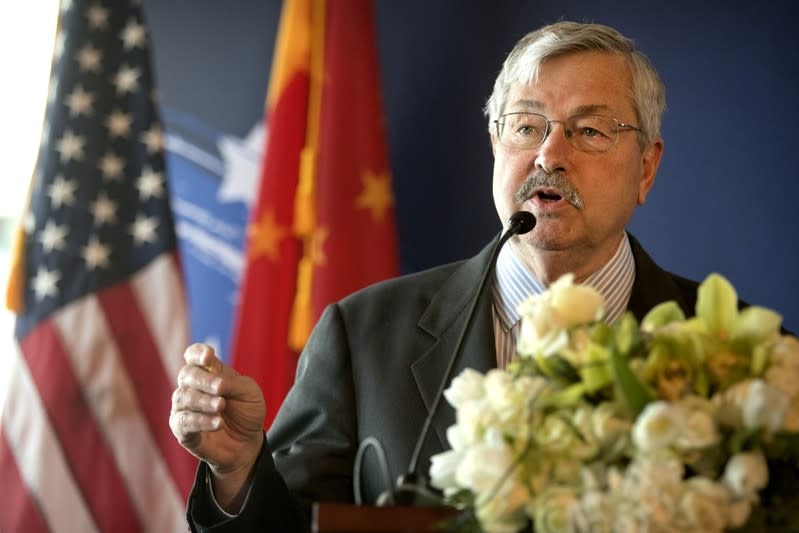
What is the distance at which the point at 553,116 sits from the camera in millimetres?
2018

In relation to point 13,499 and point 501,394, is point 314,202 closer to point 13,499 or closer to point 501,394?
point 13,499

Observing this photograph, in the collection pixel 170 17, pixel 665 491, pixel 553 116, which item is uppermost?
pixel 170 17

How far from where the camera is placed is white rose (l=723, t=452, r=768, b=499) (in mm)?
1014

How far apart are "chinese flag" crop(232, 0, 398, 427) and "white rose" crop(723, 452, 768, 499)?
7.48 feet

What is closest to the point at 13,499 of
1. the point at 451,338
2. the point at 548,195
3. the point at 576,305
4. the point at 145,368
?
the point at 145,368

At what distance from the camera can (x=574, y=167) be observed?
6.56 ft

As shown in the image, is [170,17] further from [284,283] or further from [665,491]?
[665,491]

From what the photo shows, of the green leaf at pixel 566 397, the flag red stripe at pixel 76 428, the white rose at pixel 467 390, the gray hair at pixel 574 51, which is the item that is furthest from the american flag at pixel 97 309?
the green leaf at pixel 566 397

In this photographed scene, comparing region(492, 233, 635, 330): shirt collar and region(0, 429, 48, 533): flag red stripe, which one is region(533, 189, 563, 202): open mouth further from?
region(0, 429, 48, 533): flag red stripe

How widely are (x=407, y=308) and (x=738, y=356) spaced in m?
1.05

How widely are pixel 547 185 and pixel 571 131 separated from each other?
131 millimetres

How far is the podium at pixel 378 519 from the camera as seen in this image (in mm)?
1052

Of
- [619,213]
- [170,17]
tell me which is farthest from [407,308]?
[170,17]

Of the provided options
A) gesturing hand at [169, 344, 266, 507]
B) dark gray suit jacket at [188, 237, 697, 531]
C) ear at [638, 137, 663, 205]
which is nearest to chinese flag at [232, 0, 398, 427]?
dark gray suit jacket at [188, 237, 697, 531]
